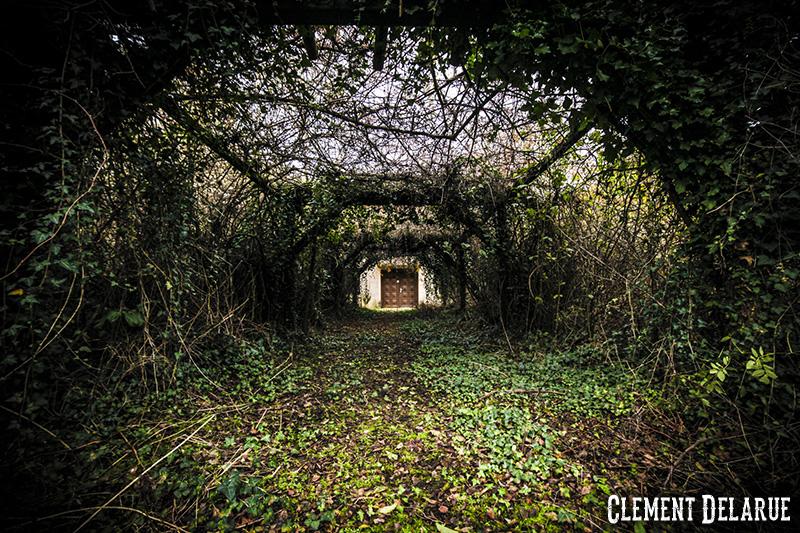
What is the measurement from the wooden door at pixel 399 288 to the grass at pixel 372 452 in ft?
47.9

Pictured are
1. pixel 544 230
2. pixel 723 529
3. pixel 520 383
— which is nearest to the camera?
pixel 723 529

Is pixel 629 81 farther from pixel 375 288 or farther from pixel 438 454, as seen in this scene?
pixel 375 288

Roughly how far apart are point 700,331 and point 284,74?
3986 mm

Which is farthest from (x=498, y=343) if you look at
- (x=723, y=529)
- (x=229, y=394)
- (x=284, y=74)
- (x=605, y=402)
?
(x=284, y=74)

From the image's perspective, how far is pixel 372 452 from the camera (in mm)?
2221

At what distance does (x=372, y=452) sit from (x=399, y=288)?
1611 cm

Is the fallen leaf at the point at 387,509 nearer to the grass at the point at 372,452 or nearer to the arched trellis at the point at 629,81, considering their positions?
the grass at the point at 372,452

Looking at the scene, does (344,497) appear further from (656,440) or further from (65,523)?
(656,440)

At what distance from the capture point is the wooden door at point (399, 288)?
59.7ft

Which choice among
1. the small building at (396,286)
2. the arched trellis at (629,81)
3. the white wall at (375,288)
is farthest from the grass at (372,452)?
the small building at (396,286)

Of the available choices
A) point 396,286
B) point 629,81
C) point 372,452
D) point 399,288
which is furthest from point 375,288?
point 629,81

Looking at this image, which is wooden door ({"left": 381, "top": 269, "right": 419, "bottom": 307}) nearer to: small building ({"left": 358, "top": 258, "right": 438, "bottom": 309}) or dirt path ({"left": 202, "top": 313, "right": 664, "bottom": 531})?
small building ({"left": 358, "top": 258, "right": 438, "bottom": 309})

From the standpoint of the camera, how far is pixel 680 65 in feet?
6.35

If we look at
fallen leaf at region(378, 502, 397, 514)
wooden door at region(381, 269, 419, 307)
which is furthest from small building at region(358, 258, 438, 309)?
fallen leaf at region(378, 502, 397, 514)
